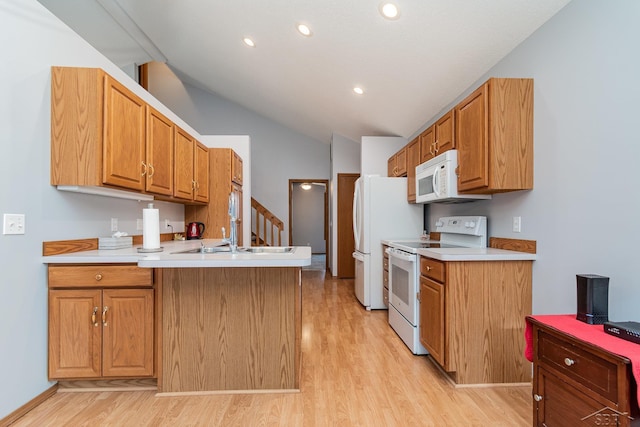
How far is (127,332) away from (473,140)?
2.64 meters

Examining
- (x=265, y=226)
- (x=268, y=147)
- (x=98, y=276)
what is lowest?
(x=98, y=276)

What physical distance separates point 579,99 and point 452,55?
1.14 meters

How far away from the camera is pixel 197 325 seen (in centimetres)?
205

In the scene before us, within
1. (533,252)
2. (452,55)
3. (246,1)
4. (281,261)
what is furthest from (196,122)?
(533,252)

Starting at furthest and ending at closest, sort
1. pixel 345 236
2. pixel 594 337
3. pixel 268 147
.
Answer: pixel 268 147 < pixel 345 236 < pixel 594 337

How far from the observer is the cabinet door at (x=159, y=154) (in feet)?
8.28

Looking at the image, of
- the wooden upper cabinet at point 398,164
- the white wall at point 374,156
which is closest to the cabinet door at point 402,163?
the wooden upper cabinet at point 398,164

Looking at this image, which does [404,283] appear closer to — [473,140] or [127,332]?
[473,140]

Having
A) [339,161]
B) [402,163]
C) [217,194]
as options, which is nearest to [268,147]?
[339,161]

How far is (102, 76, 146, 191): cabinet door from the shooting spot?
2.04 m

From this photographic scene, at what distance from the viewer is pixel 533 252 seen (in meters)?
2.18

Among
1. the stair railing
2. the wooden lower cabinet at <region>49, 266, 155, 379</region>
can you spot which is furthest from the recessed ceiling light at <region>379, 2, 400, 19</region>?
the stair railing

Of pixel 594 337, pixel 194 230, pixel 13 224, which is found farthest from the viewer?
pixel 194 230

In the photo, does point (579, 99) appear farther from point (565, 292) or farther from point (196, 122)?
point (196, 122)
